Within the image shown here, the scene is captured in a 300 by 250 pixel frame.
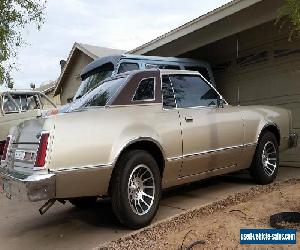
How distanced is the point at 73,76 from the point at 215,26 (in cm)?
1545

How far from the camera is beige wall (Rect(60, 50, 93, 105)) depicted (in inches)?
866

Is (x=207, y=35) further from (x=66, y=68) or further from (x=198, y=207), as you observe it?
(x=66, y=68)

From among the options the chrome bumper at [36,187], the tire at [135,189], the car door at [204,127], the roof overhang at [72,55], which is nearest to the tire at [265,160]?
the car door at [204,127]

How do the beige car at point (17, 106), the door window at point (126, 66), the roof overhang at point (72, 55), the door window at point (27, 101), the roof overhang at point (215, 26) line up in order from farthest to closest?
the roof overhang at point (72, 55), the door window at point (27, 101), the beige car at point (17, 106), the door window at point (126, 66), the roof overhang at point (215, 26)

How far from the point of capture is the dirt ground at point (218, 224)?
4.15 m

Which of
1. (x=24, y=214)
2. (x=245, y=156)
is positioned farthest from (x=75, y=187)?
(x=245, y=156)

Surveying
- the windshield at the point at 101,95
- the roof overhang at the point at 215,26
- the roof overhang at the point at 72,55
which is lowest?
the windshield at the point at 101,95

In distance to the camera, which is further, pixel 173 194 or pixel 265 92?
pixel 265 92

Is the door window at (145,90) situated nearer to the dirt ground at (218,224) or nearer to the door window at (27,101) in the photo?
the dirt ground at (218,224)

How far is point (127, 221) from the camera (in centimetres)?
470

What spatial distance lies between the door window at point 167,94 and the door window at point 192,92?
8 cm

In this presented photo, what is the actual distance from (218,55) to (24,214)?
6441mm

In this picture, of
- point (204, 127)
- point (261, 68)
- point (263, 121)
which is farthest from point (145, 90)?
point (261, 68)

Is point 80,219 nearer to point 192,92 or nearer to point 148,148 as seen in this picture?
point 148,148
